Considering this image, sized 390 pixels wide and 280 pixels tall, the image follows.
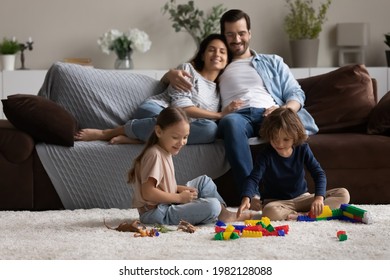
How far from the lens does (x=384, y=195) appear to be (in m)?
4.08

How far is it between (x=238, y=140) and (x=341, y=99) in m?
1.00

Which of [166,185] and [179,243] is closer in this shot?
[179,243]

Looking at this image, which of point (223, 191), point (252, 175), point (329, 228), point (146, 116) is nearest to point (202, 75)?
point (146, 116)

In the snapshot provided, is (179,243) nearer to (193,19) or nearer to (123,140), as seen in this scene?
(123,140)

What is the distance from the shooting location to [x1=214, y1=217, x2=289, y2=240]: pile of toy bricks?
9.79ft

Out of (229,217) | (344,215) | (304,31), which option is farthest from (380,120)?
(304,31)

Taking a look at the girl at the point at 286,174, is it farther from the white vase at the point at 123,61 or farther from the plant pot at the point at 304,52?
the plant pot at the point at 304,52

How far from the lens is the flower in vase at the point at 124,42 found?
6.48 metres

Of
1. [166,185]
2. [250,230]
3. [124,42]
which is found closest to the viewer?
[250,230]

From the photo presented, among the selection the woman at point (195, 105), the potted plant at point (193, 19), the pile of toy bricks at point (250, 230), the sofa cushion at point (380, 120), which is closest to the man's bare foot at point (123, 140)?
the woman at point (195, 105)

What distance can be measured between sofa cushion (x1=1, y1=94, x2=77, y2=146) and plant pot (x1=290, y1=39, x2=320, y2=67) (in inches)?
123

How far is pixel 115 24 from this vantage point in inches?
267

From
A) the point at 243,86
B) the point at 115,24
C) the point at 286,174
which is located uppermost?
the point at 115,24
